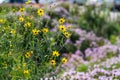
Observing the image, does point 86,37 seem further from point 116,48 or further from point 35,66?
point 35,66

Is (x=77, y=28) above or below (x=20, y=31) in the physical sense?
below

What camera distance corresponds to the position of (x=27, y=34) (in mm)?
4699

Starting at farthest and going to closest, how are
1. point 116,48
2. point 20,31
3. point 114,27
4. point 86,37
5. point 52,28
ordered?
point 114,27, point 52,28, point 86,37, point 116,48, point 20,31

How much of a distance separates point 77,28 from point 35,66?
7225mm

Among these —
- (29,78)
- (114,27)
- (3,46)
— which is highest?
(3,46)

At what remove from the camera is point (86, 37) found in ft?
34.5

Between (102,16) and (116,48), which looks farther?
(102,16)

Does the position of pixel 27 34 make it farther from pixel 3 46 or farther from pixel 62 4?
pixel 62 4

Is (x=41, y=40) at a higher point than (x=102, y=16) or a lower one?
higher

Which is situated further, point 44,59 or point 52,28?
point 52,28

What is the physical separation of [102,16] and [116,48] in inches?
146

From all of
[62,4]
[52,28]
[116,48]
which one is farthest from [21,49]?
[62,4]

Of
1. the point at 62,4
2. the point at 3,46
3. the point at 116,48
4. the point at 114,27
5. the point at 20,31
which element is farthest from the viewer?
the point at 62,4

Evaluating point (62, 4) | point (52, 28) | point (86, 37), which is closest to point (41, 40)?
point (86, 37)
